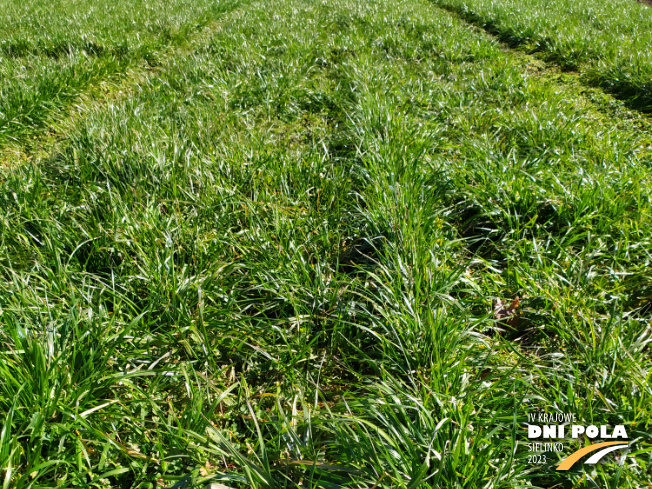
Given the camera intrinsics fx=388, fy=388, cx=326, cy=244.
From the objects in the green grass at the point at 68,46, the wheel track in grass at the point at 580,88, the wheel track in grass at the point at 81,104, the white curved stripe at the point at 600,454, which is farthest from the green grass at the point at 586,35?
the green grass at the point at 68,46

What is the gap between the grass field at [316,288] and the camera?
52.4 inches

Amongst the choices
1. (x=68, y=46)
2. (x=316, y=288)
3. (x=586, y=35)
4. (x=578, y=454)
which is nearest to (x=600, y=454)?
(x=578, y=454)

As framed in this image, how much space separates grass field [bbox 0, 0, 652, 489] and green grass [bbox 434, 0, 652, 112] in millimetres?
1043

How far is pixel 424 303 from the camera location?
1845 millimetres

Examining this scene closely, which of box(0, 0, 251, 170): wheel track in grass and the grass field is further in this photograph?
box(0, 0, 251, 170): wheel track in grass

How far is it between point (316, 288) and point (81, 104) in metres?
4.24

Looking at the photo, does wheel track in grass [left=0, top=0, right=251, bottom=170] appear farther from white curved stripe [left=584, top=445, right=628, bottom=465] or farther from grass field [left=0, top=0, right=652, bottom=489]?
white curved stripe [left=584, top=445, right=628, bottom=465]

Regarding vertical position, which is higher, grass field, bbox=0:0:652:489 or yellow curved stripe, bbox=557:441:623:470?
grass field, bbox=0:0:652:489

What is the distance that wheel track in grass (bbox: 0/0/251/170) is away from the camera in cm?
369

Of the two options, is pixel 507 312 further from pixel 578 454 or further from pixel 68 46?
pixel 68 46

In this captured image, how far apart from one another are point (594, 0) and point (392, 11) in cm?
722

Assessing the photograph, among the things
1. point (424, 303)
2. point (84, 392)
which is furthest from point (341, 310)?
point (84, 392)

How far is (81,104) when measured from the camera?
15.0 ft

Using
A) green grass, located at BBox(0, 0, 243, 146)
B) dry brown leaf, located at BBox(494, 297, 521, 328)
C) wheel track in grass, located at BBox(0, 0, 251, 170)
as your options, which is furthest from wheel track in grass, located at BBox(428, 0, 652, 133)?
green grass, located at BBox(0, 0, 243, 146)
